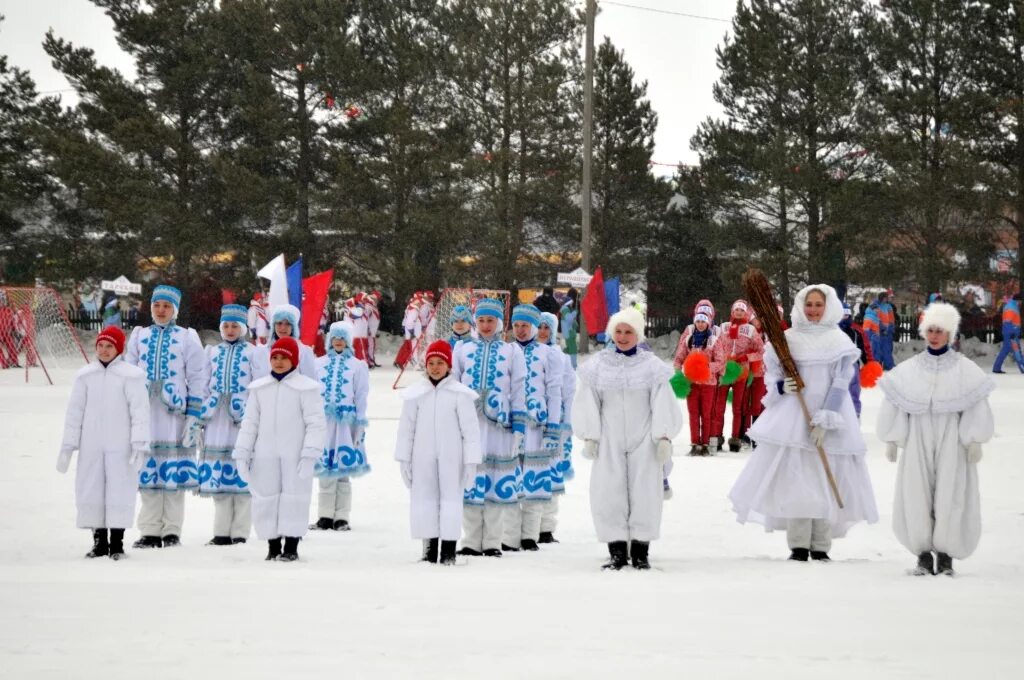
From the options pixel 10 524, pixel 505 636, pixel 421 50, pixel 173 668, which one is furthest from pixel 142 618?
pixel 421 50

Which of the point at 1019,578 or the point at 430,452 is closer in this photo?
the point at 1019,578

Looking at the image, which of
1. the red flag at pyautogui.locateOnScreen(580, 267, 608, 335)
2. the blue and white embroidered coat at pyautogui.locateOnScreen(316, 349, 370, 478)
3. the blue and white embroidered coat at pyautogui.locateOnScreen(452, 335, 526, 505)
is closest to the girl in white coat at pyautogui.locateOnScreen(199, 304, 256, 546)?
the blue and white embroidered coat at pyautogui.locateOnScreen(316, 349, 370, 478)

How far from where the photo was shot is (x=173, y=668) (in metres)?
5.66

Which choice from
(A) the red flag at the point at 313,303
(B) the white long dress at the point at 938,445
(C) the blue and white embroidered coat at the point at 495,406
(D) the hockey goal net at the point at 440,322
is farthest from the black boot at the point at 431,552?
(D) the hockey goal net at the point at 440,322

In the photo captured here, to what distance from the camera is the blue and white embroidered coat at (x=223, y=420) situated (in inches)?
396

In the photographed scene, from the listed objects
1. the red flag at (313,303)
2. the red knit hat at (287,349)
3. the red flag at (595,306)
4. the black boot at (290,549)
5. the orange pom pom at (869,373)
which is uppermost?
the red flag at (595,306)

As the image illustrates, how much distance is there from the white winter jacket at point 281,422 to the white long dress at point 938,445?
340cm

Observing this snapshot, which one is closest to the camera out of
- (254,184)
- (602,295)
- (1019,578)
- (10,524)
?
(1019,578)

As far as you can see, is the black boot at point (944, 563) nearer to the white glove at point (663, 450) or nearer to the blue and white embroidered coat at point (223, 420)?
the white glove at point (663, 450)

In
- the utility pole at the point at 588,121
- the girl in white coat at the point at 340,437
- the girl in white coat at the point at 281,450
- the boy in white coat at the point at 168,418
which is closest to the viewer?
the girl in white coat at the point at 281,450

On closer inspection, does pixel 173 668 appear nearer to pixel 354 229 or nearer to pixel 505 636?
pixel 505 636

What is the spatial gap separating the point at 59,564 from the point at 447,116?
30.7m

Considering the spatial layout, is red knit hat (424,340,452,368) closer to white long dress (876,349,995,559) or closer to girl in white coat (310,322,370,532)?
girl in white coat (310,322,370,532)

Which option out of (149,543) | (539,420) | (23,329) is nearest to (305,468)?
(149,543)
